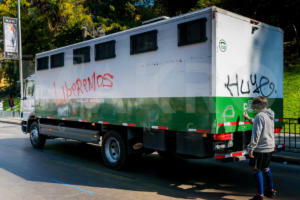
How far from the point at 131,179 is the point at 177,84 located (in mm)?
2419

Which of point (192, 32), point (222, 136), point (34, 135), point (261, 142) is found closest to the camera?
point (261, 142)

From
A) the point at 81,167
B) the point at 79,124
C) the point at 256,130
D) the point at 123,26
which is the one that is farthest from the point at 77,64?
the point at 123,26

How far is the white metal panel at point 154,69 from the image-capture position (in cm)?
579

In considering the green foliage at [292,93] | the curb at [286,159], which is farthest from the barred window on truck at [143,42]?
the green foliage at [292,93]

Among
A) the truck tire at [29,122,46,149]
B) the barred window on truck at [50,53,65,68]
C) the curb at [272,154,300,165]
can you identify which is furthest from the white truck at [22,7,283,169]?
the truck tire at [29,122,46,149]

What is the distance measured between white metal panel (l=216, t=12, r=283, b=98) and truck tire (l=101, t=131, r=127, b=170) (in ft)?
9.99

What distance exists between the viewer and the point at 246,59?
6250 mm

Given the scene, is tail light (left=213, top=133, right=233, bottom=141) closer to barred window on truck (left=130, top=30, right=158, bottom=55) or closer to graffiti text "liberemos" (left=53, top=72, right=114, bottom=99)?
barred window on truck (left=130, top=30, right=158, bottom=55)

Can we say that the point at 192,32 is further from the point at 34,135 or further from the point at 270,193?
the point at 34,135

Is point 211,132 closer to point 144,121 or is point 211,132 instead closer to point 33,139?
point 144,121

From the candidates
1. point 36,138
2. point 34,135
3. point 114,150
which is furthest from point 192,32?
point 34,135

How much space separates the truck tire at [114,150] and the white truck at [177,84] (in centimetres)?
3

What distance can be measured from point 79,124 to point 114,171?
2642 mm

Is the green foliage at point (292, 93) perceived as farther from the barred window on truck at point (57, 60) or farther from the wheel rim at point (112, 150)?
the barred window on truck at point (57, 60)
